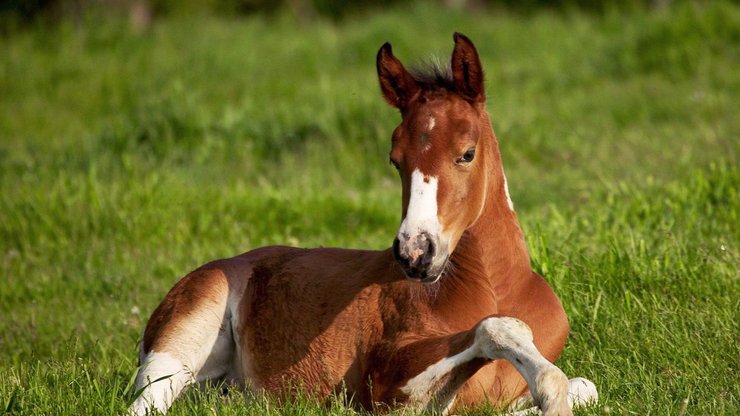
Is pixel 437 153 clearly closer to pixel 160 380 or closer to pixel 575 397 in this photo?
pixel 575 397

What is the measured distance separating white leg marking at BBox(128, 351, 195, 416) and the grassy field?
0.17 m

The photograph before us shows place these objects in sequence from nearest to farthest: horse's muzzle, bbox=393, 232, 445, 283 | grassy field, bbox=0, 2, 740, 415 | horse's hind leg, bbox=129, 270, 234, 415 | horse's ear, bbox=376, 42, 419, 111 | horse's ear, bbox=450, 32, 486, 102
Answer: horse's muzzle, bbox=393, 232, 445, 283 → horse's ear, bbox=450, 32, 486, 102 → horse's ear, bbox=376, 42, 419, 111 → horse's hind leg, bbox=129, 270, 234, 415 → grassy field, bbox=0, 2, 740, 415

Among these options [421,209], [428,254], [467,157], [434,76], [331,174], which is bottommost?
[331,174]

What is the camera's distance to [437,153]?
4.27 m

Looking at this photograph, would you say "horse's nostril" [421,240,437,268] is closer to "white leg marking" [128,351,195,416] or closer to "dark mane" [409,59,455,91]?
"dark mane" [409,59,455,91]

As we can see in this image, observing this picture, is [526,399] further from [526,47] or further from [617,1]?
[617,1]

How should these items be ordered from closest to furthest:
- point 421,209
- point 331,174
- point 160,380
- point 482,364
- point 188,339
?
point 421,209, point 482,364, point 160,380, point 188,339, point 331,174

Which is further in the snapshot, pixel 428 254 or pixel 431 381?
pixel 431 381

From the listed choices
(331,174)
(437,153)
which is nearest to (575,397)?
(437,153)

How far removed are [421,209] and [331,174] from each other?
18.1 feet

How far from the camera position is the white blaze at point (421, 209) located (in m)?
4.09

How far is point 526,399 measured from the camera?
4516 millimetres

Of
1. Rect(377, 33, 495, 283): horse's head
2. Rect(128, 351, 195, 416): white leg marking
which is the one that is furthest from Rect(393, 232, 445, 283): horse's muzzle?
Rect(128, 351, 195, 416): white leg marking

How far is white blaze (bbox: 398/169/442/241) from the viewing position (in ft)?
13.4
